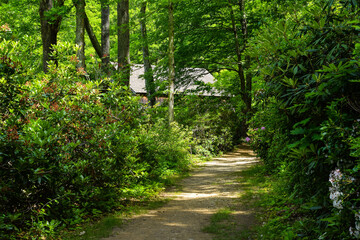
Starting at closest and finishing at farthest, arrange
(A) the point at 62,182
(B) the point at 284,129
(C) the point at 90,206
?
(B) the point at 284,129 → (A) the point at 62,182 → (C) the point at 90,206

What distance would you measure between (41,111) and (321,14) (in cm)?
485

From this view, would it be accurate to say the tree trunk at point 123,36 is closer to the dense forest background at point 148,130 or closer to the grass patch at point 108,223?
the dense forest background at point 148,130

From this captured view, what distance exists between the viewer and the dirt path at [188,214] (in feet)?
18.3

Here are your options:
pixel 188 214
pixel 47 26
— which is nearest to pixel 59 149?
pixel 188 214

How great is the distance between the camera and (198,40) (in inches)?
786

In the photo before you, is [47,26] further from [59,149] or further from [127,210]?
[127,210]

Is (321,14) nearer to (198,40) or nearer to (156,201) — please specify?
(156,201)

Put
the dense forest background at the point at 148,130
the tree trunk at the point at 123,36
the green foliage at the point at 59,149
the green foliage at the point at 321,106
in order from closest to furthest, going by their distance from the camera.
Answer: the green foliage at the point at 321,106, the dense forest background at the point at 148,130, the green foliage at the point at 59,149, the tree trunk at the point at 123,36

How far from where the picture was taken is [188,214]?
695 centimetres

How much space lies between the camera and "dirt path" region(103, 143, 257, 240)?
18.3 ft

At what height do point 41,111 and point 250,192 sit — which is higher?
point 41,111

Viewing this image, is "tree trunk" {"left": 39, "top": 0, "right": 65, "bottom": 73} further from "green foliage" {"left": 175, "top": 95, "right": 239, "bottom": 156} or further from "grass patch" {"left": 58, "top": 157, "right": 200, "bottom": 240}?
"green foliage" {"left": 175, "top": 95, "right": 239, "bottom": 156}

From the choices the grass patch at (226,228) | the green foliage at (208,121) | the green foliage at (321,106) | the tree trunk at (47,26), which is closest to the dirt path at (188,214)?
the grass patch at (226,228)

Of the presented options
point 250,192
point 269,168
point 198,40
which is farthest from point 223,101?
point 250,192
